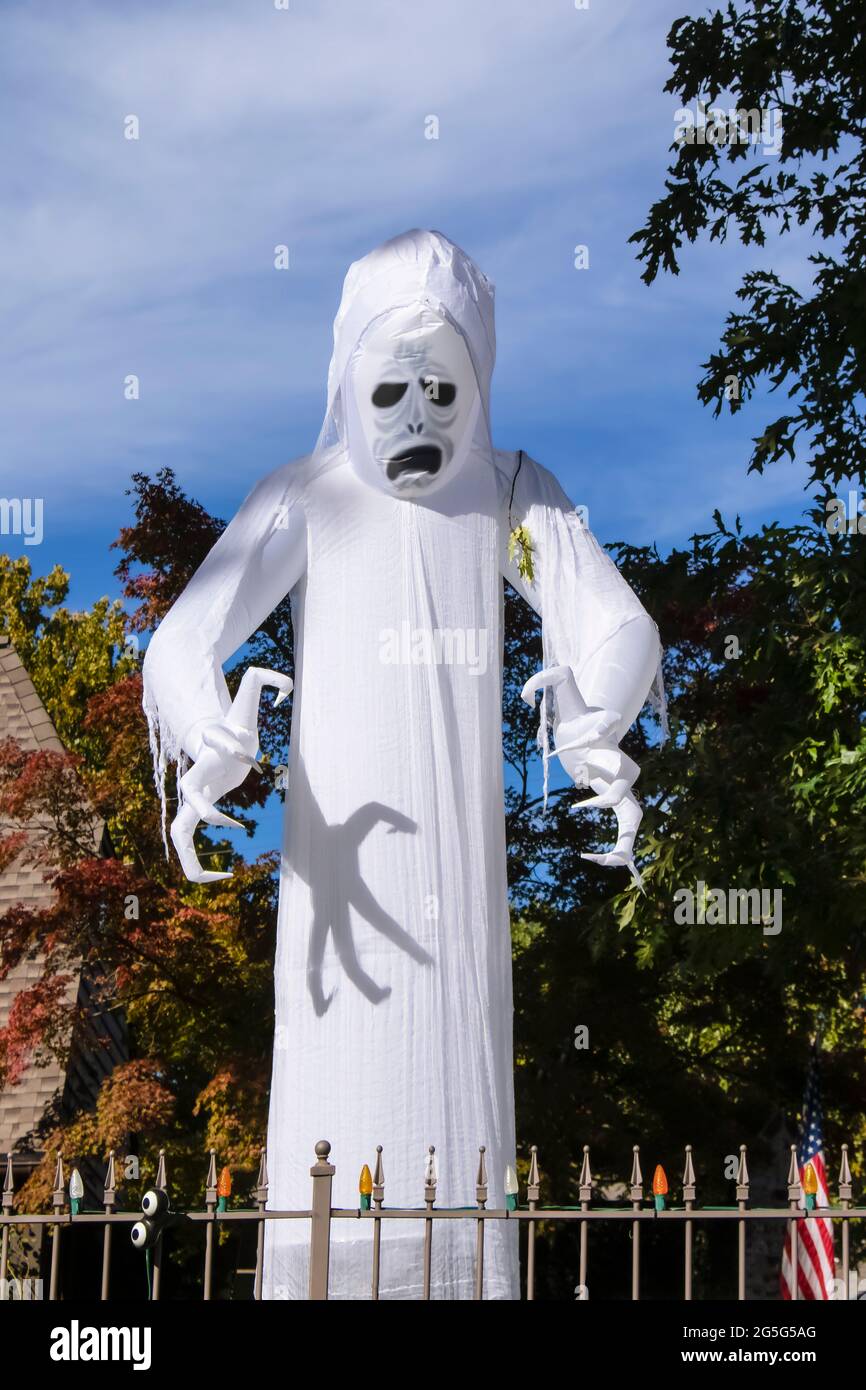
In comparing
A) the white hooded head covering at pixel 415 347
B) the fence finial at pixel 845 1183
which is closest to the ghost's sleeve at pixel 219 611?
the white hooded head covering at pixel 415 347

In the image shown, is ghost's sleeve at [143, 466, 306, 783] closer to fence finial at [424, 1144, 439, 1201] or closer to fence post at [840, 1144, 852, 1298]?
fence finial at [424, 1144, 439, 1201]

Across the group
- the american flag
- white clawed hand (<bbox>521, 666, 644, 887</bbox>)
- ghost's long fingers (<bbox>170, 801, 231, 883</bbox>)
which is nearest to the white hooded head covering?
white clawed hand (<bbox>521, 666, 644, 887</bbox>)

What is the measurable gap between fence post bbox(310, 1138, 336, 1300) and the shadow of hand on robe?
64cm

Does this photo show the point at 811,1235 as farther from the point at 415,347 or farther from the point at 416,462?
the point at 415,347

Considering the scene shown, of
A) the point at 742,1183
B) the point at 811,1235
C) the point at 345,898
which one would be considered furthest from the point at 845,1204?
the point at 811,1235

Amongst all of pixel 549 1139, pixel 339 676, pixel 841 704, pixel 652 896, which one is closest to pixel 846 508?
pixel 841 704

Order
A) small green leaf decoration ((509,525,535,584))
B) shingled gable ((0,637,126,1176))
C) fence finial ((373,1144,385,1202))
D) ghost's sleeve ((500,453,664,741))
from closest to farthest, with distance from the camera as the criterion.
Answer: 1. fence finial ((373,1144,385,1202))
2. ghost's sleeve ((500,453,664,741))
3. small green leaf decoration ((509,525,535,584))
4. shingled gable ((0,637,126,1176))

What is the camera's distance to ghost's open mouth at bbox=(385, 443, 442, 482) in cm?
556

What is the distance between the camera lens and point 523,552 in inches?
224

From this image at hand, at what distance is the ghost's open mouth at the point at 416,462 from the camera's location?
5559mm

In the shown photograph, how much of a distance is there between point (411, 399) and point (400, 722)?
109 centimetres

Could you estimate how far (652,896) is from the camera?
1071 cm

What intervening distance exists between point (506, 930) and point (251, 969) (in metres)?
7.35

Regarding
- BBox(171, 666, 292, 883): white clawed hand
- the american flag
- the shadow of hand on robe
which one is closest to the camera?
BBox(171, 666, 292, 883): white clawed hand
